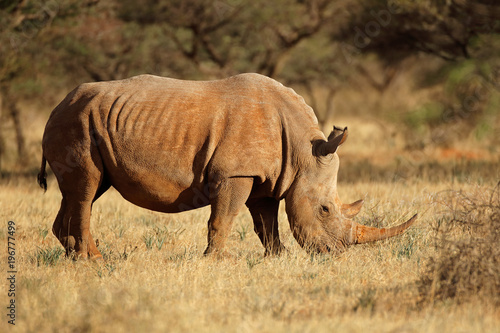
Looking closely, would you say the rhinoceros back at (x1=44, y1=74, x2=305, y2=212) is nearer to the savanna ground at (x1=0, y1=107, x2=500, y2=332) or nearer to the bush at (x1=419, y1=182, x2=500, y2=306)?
the savanna ground at (x1=0, y1=107, x2=500, y2=332)

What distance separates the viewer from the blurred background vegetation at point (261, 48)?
1350 cm

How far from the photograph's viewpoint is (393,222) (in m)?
8.24

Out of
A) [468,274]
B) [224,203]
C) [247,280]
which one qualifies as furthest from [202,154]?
[468,274]

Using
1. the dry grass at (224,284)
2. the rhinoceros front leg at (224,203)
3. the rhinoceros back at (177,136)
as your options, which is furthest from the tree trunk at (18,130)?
the rhinoceros front leg at (224,203)

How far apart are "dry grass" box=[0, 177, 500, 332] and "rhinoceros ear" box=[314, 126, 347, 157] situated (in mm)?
987

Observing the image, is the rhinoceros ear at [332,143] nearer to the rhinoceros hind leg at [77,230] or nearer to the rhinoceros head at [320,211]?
the rhinoceros head at [320,211]

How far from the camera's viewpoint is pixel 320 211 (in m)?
6.97

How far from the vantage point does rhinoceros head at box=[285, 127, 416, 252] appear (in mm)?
6914

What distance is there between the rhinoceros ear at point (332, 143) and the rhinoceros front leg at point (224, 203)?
71cm

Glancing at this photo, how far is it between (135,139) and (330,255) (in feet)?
7.01

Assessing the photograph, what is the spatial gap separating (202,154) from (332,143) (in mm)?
1197

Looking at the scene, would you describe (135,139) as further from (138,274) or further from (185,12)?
(185,12)

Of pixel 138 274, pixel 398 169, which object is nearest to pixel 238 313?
pixel 138 274

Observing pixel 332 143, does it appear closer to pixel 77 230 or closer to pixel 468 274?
pixel 468 274
